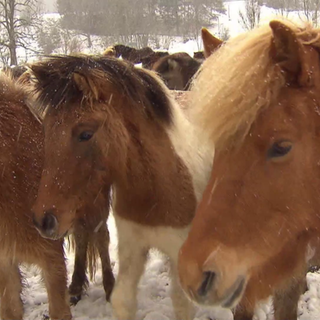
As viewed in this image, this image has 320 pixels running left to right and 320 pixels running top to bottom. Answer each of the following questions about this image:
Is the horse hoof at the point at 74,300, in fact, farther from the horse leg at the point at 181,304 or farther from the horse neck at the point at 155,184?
the horse neck at the point at 155,184

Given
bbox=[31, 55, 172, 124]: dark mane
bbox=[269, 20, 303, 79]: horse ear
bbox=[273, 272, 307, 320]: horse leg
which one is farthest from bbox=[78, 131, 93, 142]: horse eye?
bbox=[273, 272, 307, 320]: horse leg

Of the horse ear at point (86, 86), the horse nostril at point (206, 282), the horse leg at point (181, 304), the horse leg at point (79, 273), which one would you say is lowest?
the horse leg at point (79, 273)

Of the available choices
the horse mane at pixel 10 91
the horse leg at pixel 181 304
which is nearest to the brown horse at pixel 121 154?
the horse leg at pixel 181 304

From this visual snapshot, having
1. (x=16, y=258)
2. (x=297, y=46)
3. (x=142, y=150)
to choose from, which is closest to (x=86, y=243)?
(x=16, y=258)

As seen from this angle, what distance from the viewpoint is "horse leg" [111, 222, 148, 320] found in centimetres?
289

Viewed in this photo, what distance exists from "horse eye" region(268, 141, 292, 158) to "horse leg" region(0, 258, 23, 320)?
2.92m

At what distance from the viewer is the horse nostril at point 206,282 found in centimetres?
138

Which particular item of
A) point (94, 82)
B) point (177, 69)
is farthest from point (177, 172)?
point (177, 69)

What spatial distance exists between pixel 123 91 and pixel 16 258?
1.60 m

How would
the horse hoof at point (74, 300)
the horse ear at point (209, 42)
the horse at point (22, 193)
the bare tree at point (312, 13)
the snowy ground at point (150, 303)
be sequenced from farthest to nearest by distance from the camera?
1. the horse hoof at point (74, 300)
2. the snowy ground at point (150, 303)
3. the horse at point (22, 193)
4. the horse ear at point (209, 42)
5. the bare tree at point (312, 13)

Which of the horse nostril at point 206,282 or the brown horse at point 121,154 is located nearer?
the horse nostril at point 206,282

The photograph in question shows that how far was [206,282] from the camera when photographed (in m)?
1.39

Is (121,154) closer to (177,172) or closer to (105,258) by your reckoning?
(177,172)

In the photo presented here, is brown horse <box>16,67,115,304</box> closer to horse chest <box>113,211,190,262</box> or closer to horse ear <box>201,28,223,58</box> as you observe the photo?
horse chest <box>113,211,190,262</box>
